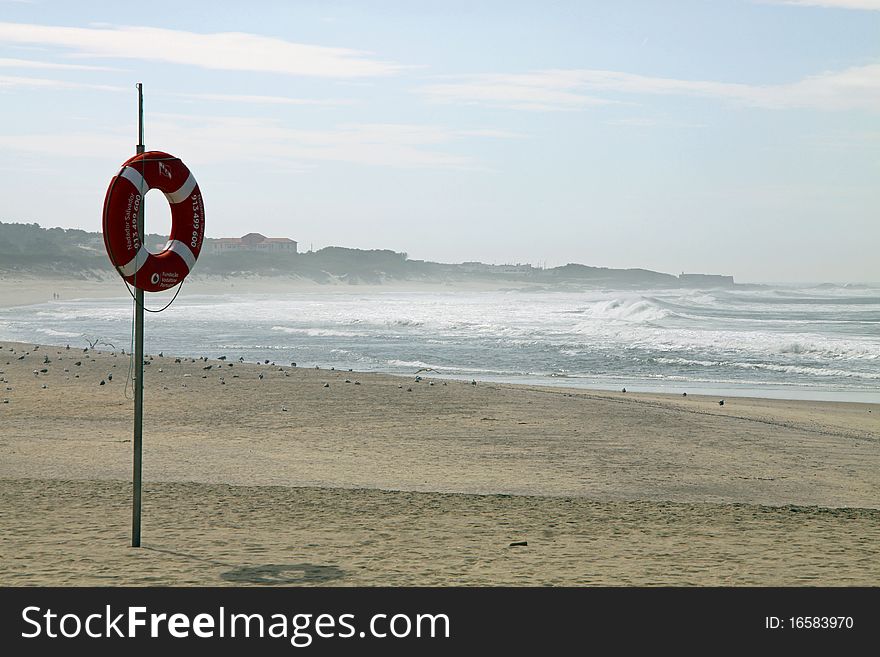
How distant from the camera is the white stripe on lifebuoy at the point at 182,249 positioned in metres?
6.38

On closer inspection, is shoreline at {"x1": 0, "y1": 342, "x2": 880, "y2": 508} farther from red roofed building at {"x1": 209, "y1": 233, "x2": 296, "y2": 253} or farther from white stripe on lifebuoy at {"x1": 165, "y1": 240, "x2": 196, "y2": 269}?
red roofed building at {"x1": 209, "y1": 233, "x2": 296, "y2": 253}

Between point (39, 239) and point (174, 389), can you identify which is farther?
point (39, 239)

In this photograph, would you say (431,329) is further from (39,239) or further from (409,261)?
(409,261)

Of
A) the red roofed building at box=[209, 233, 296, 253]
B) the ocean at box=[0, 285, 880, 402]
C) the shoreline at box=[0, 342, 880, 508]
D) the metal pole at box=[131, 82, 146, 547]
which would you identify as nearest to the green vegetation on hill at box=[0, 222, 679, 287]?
the red roofed building at box=[209, 233, 296, 253]

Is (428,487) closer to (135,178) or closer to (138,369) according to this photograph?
(138,369)

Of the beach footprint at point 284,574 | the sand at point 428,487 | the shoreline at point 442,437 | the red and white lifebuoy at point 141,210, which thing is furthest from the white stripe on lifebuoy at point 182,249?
the shoreline at point 442,437

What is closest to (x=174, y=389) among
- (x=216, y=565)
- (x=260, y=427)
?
(x=260, y=427)

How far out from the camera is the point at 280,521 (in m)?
7.16

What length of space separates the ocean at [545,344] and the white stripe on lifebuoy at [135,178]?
1441cm

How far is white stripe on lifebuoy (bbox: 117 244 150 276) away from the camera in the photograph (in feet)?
19.9

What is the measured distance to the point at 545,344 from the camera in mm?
29781

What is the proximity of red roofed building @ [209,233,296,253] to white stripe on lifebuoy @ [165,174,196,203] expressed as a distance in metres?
146
